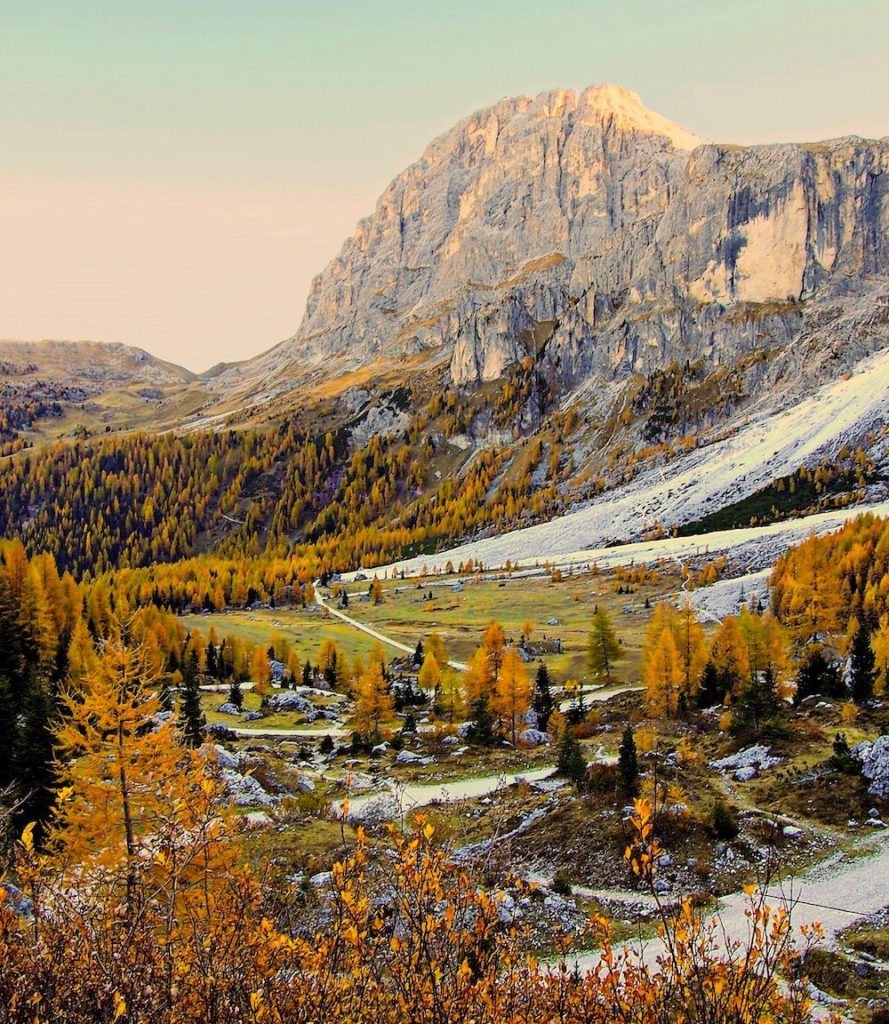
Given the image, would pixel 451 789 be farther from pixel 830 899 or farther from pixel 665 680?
pixel 665 680

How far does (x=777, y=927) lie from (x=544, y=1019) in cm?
283

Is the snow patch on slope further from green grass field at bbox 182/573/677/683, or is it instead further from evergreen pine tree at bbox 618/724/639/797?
evergreen pine tree at bbox 618/724/639/797

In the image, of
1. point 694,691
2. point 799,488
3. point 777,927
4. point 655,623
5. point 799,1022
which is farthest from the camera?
point 799,488

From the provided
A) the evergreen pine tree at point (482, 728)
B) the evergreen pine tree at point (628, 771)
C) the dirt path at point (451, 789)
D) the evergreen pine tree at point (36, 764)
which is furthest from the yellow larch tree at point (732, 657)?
the evergreen pine tree at point (36, 764)

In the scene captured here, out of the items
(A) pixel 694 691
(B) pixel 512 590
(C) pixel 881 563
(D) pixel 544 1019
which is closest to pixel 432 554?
(B) pixel 512 590

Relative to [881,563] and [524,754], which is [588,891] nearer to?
[524,754]

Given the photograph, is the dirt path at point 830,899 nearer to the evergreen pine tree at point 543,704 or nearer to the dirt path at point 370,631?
the evergreen pine tree at point 543,704

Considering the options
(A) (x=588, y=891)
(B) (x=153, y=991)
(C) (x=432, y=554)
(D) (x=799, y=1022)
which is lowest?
(C) (x=432, y=554)

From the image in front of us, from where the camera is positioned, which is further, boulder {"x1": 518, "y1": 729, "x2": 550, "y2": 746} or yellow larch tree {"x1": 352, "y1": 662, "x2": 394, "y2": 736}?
yellow larch tree {"x1": 352, "y1": 662, "x2": 394, "y2": 736}

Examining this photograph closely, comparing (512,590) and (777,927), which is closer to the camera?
(777,927)

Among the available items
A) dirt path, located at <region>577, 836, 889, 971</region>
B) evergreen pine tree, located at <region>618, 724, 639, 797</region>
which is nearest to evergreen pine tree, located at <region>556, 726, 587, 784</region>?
evergreen pine tree, located at <region>618, 724, 639, 797</region>

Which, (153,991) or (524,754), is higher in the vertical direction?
(153,991)

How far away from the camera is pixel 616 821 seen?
102ft

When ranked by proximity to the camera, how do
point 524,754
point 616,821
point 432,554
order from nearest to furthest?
point 616,821 < point 524,754 < point 432,554
